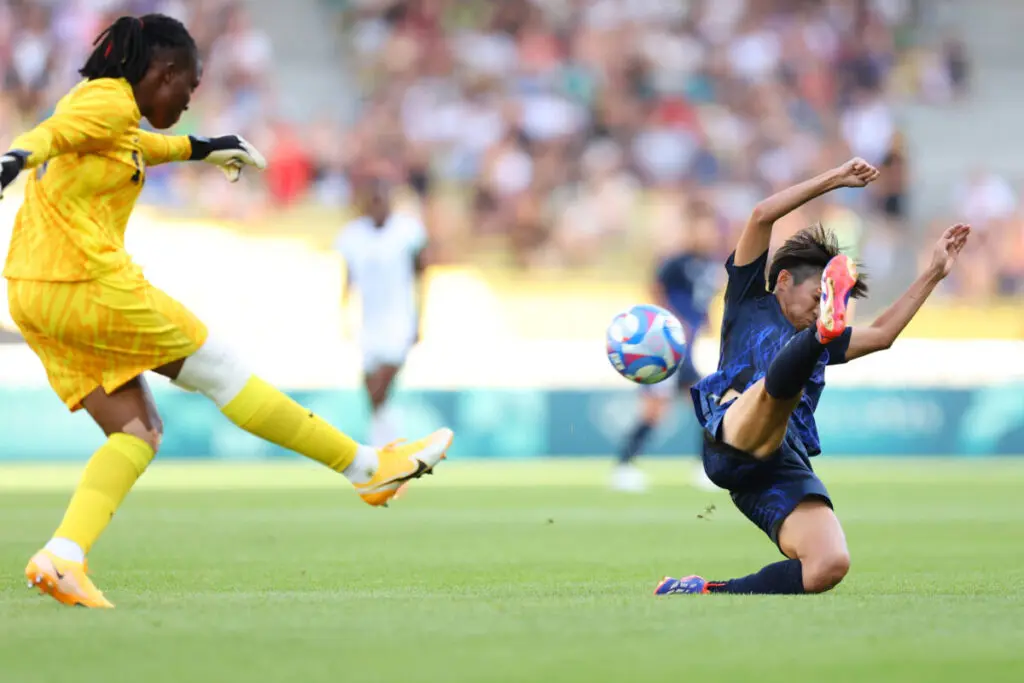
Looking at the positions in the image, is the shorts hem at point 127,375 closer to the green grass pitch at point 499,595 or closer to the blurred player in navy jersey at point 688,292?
the green grass pitch at point 499,595

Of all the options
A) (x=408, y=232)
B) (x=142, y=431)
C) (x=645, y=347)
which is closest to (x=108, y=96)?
(x=142, y=431)

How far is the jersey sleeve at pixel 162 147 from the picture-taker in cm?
645

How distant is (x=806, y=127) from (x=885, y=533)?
47.0ft

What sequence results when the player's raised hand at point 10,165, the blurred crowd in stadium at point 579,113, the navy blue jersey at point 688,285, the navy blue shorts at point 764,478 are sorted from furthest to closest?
the blurred crowd in stadium at point 579,113, the navy blue jersey at point 688,285, the navy blue shorts at point 764,478, the player's raised hand at point 10,165

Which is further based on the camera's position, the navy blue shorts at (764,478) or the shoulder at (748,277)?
the shoulder at (748,277)

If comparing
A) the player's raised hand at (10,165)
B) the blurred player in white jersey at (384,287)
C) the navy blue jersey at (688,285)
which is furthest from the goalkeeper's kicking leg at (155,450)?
the navy blue jersey at (688,285)

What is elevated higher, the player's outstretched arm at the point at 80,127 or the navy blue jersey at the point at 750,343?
the player's outstretched arm at the point at 80,127

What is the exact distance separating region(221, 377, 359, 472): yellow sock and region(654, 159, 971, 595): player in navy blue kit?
140 centimetres

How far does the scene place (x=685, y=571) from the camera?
27.0 ft

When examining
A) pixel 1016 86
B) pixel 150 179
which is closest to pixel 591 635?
pixel 150 179

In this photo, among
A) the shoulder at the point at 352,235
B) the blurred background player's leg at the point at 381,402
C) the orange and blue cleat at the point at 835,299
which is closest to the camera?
the orange and blue cleat at the point at 835,299

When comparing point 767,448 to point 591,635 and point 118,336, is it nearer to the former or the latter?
point 591,635

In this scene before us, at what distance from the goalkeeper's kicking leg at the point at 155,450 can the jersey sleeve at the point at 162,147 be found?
846 mm

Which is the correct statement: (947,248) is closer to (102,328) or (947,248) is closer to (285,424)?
(285,424)
